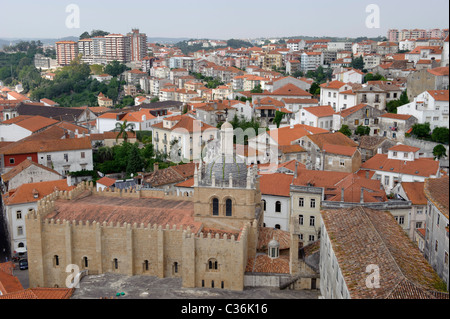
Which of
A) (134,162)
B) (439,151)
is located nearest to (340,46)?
(439,151)

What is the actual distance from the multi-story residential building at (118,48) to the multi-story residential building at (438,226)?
112 m

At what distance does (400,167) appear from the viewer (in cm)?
3784

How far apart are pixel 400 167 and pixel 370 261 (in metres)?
23.2

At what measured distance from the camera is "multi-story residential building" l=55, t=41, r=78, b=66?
127625 millimetres

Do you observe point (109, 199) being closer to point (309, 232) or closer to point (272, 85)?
point (309, 232)

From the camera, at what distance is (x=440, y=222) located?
15906mm

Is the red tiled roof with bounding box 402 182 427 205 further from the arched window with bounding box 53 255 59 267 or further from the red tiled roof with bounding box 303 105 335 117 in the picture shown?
the red tiled roof with bounding box 303 105 335 117

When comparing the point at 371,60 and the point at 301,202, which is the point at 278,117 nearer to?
the point at 301,202

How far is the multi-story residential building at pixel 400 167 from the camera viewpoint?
3697 cm

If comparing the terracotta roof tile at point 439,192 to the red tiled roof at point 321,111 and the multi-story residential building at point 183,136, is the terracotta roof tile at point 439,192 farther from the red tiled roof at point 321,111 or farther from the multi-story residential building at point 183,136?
the red tiled roof at point 321,111

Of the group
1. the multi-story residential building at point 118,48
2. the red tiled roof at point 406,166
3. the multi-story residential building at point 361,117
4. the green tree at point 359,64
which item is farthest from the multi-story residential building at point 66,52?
the red tiled roof at point 406,166

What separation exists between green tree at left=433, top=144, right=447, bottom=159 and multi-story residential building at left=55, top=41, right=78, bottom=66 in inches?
4081
